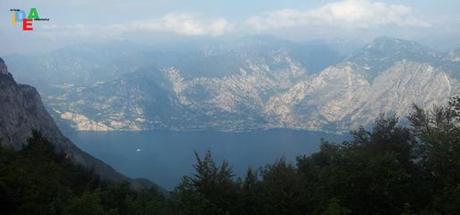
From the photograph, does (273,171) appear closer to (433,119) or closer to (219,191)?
(219,191)

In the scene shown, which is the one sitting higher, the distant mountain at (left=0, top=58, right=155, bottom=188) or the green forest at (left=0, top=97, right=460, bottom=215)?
the distant mountain at (left=0, top=58, right=155, bottom=188)

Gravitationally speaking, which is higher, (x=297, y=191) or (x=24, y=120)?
(x=24, y=120)

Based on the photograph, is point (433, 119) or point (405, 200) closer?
point (405, 200)

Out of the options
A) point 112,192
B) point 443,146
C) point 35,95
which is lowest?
point 112,192

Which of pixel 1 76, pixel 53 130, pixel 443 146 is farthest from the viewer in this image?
pixel 53 130

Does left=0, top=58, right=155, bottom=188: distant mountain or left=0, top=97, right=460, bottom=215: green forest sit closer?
left=0, top=97, right=460, bottom=215: green forest

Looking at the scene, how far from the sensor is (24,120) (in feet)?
498

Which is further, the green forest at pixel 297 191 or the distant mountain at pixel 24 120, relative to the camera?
the distant mountain at pixel 24 120

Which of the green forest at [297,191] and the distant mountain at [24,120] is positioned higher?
the distant mountain at [24,120]

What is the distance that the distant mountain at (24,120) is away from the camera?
448ft

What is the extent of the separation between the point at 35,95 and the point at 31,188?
16150 centimetres

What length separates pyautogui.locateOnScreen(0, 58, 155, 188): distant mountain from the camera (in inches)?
5374

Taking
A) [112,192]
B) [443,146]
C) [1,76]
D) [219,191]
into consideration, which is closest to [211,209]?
[219,191]

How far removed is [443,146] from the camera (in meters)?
33.1
